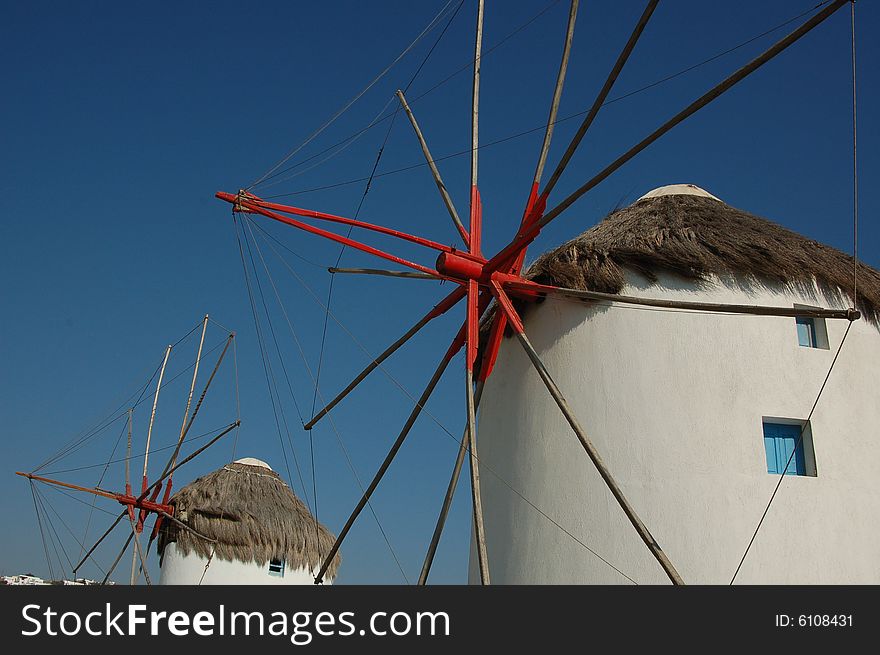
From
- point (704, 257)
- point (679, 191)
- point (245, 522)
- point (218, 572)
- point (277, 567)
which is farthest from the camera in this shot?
point (277, 567)

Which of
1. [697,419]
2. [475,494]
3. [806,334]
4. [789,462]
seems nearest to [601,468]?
[475,494]

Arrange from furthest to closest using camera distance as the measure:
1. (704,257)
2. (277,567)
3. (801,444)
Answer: (277,567)
(704,257)
(801,444)

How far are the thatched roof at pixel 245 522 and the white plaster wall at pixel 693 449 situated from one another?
12.2 metres

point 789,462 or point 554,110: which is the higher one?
point 554,110

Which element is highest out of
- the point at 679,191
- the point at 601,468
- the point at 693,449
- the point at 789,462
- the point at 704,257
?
the point at 679,191

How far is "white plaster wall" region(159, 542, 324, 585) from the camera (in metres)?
20.2

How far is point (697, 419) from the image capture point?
28.4 ft

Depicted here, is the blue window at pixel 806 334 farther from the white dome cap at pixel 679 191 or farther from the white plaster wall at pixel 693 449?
the white dome cap at pixel 679 191

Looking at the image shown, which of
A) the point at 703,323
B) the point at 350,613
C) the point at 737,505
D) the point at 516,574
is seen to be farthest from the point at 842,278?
the point at 350,613

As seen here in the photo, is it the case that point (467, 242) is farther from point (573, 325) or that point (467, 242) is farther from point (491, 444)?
point (491, 444)

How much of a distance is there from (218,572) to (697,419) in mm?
14540

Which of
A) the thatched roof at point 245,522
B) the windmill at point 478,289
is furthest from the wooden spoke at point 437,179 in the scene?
the thatched roof at point 245,522

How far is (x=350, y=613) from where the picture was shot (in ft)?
17.7

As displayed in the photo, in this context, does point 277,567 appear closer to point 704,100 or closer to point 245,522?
point 245,522
